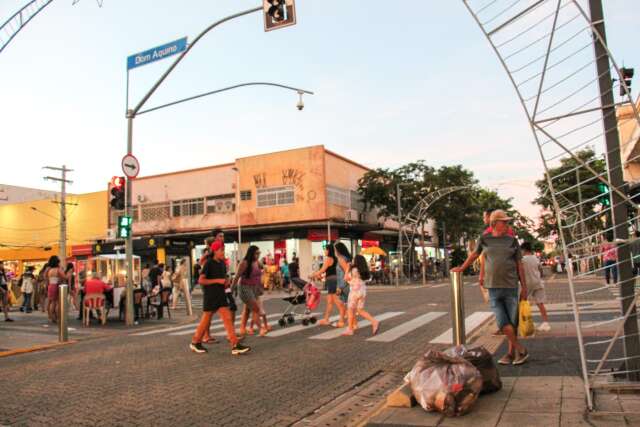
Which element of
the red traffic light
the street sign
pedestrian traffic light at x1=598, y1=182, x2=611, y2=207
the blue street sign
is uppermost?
the blue street sign

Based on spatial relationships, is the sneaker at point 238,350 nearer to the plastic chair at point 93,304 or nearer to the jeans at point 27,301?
the plastic chair at point 93,304

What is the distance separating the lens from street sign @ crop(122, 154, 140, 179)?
45.6 feet

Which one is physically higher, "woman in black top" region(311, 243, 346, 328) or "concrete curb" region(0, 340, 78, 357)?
"woman in black top" region(311, 243, 346, 328)

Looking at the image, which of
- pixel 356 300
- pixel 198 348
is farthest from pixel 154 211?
pixel 198 348

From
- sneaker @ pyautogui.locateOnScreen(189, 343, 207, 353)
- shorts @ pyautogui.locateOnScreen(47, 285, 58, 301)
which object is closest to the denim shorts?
sneaker @ pyautogui.locateOnScreen(189, 343, 207, 353)

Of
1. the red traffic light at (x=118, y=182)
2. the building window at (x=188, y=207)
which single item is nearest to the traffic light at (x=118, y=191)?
the red traffic light at (x=118, y=182)

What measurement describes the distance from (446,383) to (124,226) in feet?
38.0

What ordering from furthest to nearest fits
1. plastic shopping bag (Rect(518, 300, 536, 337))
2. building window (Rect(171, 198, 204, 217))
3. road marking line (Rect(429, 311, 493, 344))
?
building window (Rect(171, 198, 204, 217)), road marking line (Rect(429, 311, 493, 344)), plastic shopping bag (Rect(518, 300, 536, 337))

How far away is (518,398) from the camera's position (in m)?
4.64

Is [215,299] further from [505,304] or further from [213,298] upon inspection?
[505,304]

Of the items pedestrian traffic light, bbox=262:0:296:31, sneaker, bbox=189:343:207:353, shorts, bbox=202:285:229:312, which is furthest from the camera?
pedestrian traffic light, bbox=262:0:296:31

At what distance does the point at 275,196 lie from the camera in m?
39.7

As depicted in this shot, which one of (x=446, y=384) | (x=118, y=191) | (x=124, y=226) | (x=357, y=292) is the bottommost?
(x=446, y=384)

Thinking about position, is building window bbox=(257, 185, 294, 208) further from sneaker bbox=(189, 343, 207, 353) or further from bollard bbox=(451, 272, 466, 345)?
bollard bbox=(451, 272, 466, 345)
